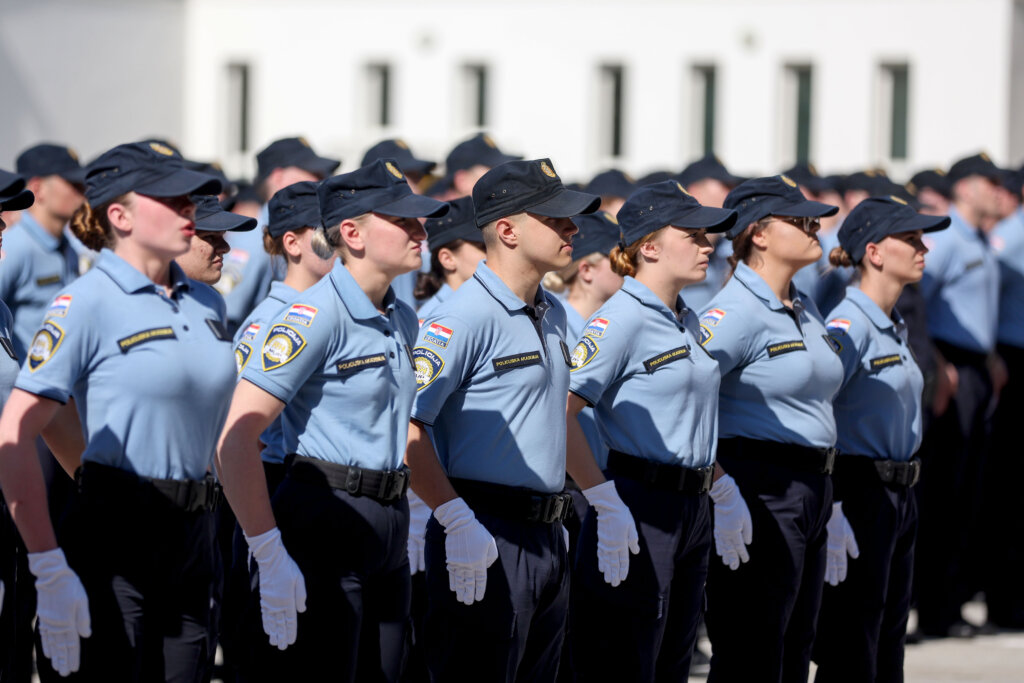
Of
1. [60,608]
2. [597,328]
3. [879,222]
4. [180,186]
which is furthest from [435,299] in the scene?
[60,608]

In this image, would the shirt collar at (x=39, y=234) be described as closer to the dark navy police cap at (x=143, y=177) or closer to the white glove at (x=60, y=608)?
the dark navy police cap at (x=143, y=177)

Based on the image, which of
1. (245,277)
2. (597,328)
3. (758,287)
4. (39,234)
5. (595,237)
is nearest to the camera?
(597,328)

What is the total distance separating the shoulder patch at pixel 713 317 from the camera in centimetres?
601

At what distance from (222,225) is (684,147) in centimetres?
2464

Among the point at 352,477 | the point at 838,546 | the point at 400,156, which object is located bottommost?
the point at 838,546

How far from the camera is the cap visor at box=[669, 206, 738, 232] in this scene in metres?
5.59

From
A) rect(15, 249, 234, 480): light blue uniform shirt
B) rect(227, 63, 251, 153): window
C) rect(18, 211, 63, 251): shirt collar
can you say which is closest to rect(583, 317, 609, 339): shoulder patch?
rect(15, 249, 234, 480): light blue uniform shirt

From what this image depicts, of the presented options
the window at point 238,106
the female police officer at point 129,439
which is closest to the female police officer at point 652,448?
the female police officer at point 129,439

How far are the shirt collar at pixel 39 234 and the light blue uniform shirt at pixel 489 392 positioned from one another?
307cm

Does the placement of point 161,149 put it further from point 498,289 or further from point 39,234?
point 39,234

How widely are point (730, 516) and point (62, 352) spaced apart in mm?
2563

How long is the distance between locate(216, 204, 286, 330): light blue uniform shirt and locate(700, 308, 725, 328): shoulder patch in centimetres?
252

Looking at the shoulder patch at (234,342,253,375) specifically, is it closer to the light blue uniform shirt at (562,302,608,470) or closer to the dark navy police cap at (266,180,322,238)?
the dark navy police cap at (266,180,322,238)

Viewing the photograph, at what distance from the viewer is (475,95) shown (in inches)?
1215
